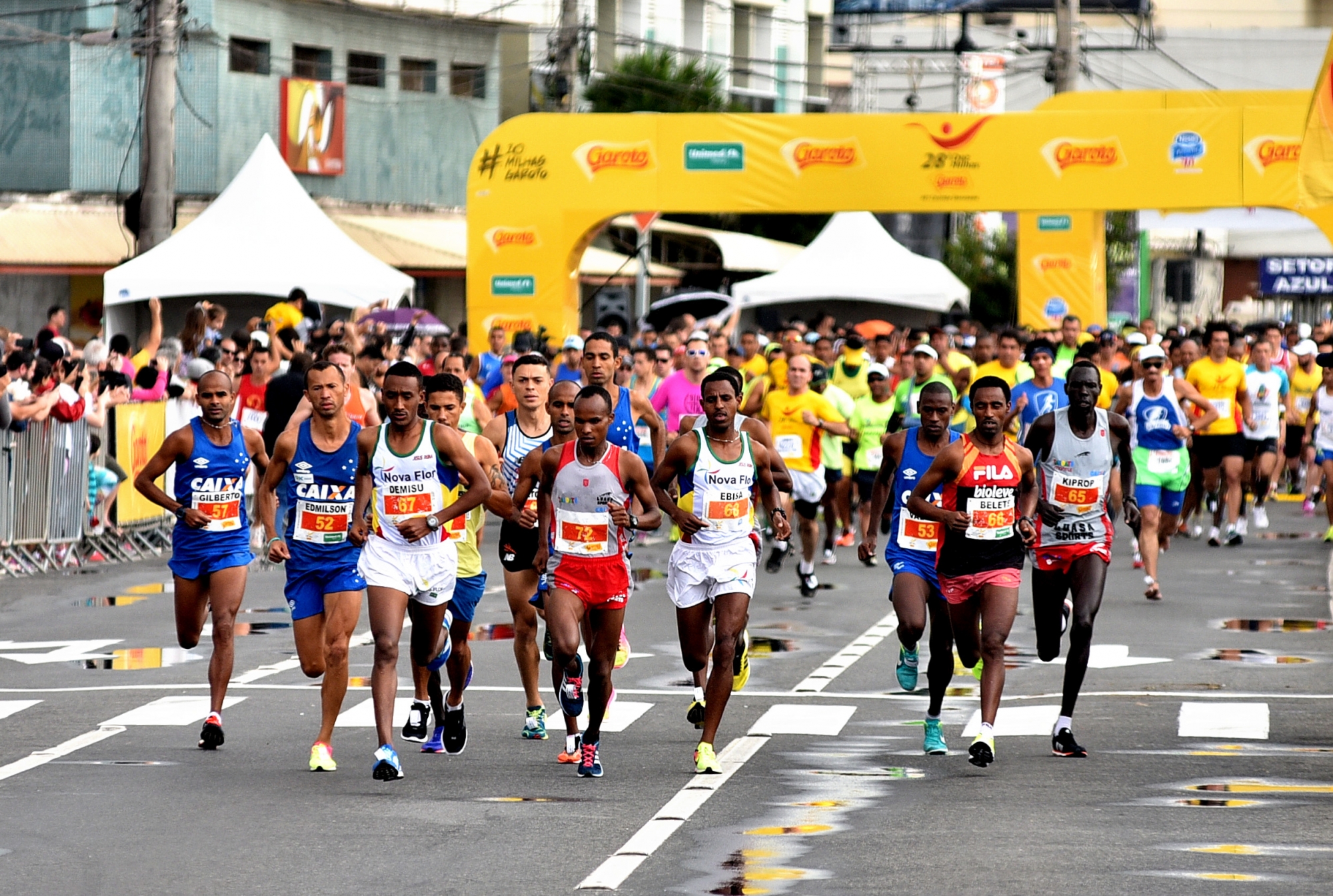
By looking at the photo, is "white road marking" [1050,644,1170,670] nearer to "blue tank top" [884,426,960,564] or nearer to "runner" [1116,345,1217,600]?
"blue tank top" [884,426,960,564]

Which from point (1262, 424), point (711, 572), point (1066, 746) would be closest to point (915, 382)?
point (1262, 424)

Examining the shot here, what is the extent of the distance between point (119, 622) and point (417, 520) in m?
6.28

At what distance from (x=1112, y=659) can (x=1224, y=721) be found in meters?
2.49

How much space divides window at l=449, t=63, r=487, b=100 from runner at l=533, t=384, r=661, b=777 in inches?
1319

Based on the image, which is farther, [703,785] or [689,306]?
[689,306]

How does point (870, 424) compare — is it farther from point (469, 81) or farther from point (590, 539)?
point (469, 81)

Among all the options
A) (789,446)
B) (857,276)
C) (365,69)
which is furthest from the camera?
(365,69)

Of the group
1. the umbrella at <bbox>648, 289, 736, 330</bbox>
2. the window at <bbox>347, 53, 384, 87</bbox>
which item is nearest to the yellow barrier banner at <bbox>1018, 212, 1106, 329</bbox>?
the umbrella at <bbox>648, 289, 736, 330</bbox>

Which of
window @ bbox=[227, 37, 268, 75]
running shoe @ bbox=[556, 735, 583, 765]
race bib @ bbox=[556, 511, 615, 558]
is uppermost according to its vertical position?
window @ bbox=[227, 37, 268, 75]

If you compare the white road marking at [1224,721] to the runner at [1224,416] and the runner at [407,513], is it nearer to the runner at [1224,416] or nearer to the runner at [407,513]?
the runner at [407,513]

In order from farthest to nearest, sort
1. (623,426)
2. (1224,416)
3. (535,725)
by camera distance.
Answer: (1224,416) → (623,426) → (535,725)

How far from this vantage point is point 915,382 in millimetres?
19578

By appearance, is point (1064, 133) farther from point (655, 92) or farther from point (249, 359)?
point (655, 92)

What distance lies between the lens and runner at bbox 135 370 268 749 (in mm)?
10828
